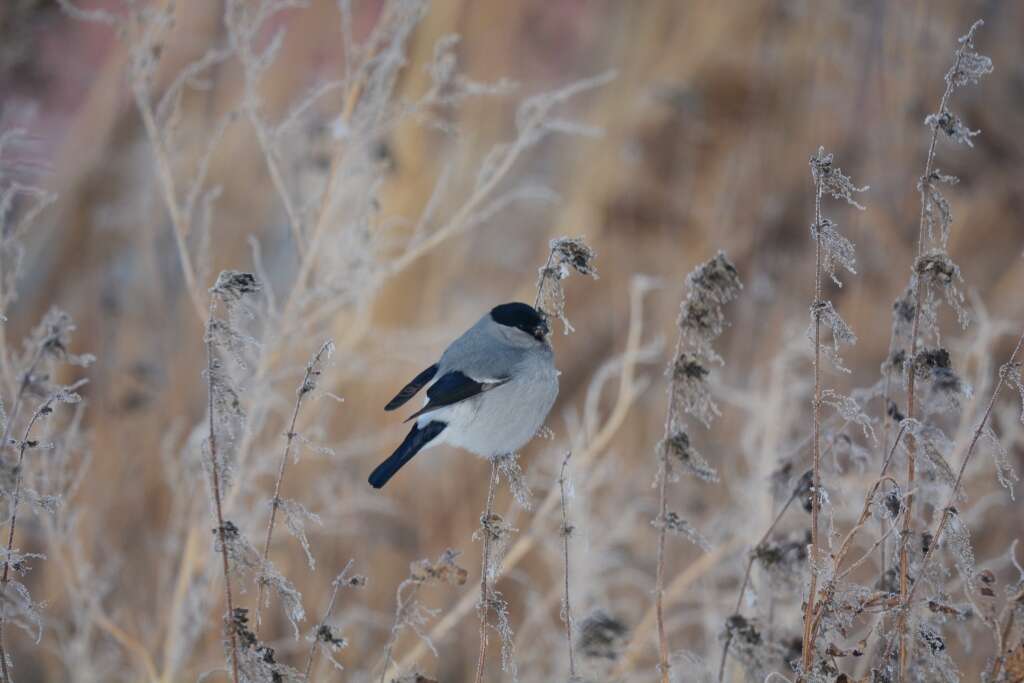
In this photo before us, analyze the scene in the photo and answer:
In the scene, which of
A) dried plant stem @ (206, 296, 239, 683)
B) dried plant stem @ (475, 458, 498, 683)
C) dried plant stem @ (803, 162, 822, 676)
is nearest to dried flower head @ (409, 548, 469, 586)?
dried plant stem @ (475, 458, 498, 683)

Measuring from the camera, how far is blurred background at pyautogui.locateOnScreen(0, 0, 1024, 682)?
4039 millimetres

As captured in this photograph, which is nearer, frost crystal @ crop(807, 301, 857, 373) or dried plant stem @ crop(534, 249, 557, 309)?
frost crystal @ crop(807, 301, 857, 373)

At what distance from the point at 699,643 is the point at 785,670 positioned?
8.12 ft

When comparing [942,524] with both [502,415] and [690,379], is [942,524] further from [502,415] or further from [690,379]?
[502,415]

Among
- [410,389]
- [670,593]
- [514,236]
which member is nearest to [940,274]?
[410,389]

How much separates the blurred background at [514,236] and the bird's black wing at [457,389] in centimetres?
134

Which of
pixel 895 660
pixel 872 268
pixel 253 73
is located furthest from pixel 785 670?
pixel 872 268

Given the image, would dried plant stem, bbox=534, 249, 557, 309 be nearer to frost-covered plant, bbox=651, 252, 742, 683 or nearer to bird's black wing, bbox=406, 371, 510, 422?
frost-covered plant, bbox=651, 252, 742, 683

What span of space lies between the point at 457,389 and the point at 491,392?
69mm

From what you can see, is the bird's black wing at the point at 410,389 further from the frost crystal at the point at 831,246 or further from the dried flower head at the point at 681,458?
the frost crystal at the point at 831,246

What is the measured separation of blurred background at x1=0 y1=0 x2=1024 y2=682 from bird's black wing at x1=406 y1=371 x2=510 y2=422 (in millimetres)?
1342

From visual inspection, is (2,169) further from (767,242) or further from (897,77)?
(897,77)

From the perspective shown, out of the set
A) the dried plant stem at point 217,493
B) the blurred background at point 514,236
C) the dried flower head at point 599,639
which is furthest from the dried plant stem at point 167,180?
the dried flower head at point 599,639

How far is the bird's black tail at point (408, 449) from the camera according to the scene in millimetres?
1967
